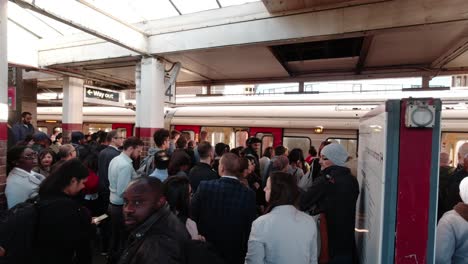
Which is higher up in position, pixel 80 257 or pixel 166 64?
pixel 166 64

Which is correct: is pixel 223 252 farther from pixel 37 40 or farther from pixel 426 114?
pixel 37 40

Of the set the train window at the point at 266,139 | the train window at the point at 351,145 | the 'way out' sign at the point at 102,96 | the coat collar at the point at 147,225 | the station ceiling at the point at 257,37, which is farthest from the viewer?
the 'way out' sign at the point at 102,96

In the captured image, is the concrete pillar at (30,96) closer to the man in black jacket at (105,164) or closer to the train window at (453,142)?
the man in black jacket at (105,164)

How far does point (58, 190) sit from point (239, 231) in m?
1.38

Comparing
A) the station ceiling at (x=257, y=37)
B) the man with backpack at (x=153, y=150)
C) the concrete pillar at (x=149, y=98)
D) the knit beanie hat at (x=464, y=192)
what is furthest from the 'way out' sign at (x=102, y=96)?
the knit beanie hat at (x=464, y=192)

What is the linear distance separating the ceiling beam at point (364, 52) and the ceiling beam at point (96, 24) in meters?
4.55

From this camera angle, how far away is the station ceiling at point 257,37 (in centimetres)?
524

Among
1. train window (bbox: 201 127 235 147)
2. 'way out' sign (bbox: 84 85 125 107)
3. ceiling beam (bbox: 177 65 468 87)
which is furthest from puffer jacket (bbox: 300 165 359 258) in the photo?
'way out' sign (bbox: 84 85 125 107)

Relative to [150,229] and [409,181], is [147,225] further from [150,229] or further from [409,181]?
[409,181]

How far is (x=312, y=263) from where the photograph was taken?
229cm

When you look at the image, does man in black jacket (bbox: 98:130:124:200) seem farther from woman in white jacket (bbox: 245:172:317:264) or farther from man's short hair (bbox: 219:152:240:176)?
woman in white jacket (bbox: 245:172:317:264)

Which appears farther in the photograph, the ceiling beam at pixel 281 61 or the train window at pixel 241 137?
the train window at pixel 241 137

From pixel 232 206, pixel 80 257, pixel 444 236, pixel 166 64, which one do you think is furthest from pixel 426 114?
pixel 166 64

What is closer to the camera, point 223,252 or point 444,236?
point 444,236
